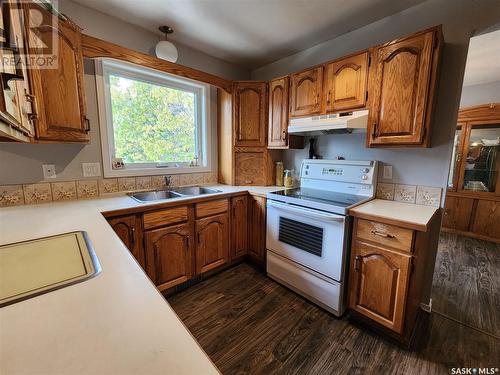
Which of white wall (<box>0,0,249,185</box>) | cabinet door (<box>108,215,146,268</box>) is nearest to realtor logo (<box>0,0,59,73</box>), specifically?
white wall (<box>0,0,249,185</box>)

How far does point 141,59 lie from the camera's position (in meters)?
1.98

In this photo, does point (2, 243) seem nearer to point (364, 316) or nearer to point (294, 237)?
point (294, 237)

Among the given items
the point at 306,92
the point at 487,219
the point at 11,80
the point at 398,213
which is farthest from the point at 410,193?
the point at 11,80

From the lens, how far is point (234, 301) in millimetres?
1933

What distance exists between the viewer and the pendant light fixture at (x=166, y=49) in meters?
2.06

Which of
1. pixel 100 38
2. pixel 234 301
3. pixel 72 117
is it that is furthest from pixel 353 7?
pixel 234 301

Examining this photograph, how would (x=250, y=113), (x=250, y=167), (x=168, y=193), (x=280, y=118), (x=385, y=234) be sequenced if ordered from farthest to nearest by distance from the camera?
(x=250, y=167), (x=250, y=113), (x=280, y=118), (x=168, y=193), (x=385, y=234)

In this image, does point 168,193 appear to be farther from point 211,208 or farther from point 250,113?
point 250,113

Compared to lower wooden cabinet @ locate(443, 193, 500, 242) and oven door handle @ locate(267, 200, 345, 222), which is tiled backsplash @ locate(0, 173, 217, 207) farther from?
lower wooden cabinet @ locate(443, 193, 500, 242)

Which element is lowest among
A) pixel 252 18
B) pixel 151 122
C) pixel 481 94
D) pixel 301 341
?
pixel 301 341

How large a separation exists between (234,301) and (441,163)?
199cm

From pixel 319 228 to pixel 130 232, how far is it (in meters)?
1.43

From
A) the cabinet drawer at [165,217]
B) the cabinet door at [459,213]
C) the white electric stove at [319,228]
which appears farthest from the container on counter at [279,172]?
the cabinet door at [459,213]

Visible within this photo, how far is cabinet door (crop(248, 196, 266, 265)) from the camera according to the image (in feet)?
7.51
